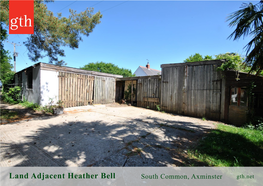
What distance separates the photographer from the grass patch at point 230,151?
2.60 m

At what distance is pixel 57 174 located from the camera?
221cm

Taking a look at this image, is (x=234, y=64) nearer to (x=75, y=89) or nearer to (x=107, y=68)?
(x=75, y=89)

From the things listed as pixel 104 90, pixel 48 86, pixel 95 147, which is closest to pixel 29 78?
pixel 48 86

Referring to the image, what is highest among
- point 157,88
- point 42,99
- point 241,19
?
point 241,19

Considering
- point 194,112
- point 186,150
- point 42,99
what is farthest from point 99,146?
point 42,99

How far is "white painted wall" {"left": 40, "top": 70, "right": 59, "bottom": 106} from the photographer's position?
26.3 feet

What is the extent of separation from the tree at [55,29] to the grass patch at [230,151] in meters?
7.23

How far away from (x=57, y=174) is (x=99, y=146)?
119 centimetres

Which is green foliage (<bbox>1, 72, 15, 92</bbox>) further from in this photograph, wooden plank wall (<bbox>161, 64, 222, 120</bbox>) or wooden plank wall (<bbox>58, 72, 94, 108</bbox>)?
wooden plank wall (<bbox>161, 64, 222, 120</bbox>)

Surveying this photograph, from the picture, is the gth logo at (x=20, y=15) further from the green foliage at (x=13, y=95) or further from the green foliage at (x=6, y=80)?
the green foliage at (x=6, y=80)

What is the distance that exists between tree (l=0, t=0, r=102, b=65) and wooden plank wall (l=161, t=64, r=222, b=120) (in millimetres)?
5552

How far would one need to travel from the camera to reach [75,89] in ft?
31.2

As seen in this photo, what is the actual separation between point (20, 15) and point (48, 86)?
4308 millimetres

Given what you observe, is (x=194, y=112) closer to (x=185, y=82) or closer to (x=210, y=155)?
(x=185, y=82)
